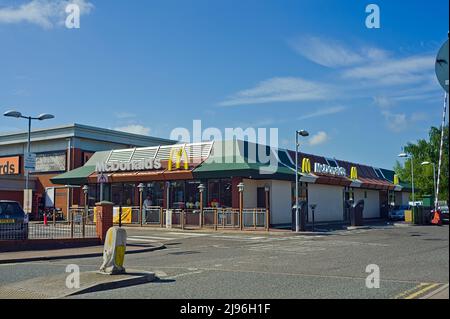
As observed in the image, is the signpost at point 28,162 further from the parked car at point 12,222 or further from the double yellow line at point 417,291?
the double yellow line at point 417,291

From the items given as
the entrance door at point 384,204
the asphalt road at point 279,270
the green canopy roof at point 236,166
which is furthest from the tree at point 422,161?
the asphalt road at point 279,270

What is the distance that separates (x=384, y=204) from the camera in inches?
2041

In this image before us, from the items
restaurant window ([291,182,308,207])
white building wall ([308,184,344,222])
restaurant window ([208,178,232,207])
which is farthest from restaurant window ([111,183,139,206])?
white building wall ([308,184,344,222])

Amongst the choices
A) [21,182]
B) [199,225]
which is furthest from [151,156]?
[21,182]

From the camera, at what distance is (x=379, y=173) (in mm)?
51625

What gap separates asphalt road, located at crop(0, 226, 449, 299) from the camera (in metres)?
9.43

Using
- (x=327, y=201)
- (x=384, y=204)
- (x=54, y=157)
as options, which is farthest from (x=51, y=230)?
(x=384, y=204)

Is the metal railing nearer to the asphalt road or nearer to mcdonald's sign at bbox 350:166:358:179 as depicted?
the asphalt road

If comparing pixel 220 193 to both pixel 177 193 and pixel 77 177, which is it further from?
pixel 77 177

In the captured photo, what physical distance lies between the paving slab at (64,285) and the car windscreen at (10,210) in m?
8.42

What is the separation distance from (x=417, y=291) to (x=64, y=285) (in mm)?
6583

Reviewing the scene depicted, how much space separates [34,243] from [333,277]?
12027mm

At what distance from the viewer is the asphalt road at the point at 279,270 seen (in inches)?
371
